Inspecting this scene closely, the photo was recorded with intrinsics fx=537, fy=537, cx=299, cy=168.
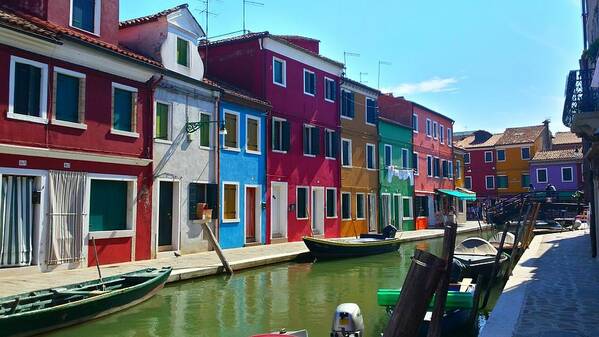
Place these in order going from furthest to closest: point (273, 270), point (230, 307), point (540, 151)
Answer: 1. point (540, 151)
2. point (273, 270)
3. point (230, 307)

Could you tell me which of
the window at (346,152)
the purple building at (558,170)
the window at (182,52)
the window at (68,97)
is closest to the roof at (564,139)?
the purple building at (558,170)

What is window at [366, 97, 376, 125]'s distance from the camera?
30.0 metres

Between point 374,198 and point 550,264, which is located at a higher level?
point 374,198

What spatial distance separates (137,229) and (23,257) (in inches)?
141

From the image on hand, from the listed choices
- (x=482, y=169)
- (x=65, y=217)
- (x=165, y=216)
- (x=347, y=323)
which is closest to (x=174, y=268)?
(x=65, y=217)

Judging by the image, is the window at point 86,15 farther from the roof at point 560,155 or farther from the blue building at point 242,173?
the roof at point 560,155

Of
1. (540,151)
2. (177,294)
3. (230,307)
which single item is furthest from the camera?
(540,151)

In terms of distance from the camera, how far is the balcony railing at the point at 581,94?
11953mm

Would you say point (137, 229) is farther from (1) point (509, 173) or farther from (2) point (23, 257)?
(1) point (509, 173)

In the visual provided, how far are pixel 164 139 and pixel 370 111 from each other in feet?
51.1

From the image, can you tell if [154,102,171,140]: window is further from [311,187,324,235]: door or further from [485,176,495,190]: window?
[485,176,495,190]: window

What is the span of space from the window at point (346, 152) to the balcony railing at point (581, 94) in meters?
15.3

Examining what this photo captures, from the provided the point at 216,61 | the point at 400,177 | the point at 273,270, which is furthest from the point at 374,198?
the point at 273,270

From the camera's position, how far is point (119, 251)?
50.2 ft
